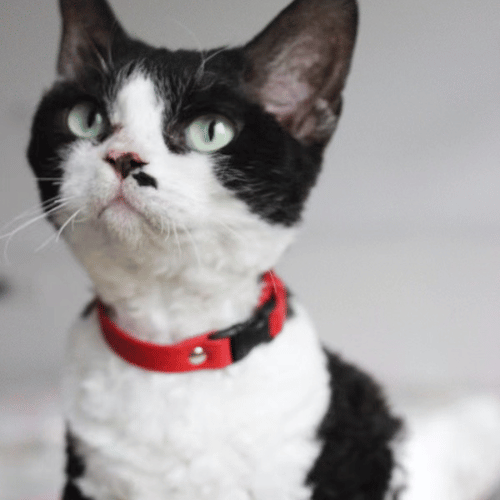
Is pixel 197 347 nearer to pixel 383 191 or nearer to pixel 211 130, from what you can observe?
pixel 211 130

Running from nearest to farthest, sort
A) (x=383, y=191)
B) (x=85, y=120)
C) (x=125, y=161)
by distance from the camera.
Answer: (x=125, y=161) → (x=85, y=120) → (x=383, y=191)

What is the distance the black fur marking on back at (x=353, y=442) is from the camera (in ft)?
2.59

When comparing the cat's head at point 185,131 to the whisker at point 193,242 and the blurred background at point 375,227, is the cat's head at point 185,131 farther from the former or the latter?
the blurred background at point 375,227

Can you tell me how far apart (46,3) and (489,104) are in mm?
736

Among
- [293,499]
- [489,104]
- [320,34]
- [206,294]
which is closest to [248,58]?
[320,34]

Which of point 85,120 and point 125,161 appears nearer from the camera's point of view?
point 125,161

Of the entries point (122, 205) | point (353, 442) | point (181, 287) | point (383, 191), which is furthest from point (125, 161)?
point (383, 191)

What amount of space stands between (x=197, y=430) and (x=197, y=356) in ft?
0.25

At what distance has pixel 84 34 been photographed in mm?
773

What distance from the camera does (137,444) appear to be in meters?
0.74

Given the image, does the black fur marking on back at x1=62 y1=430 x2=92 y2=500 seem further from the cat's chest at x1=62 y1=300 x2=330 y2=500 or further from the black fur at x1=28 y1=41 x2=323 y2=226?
the black fur at x1=28 y1=41 x2=323 y2=226

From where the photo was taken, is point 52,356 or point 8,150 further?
point 52,356

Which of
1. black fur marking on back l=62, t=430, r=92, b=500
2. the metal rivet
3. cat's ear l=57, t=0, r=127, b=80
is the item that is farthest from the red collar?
cat's ear l=57, t=0, r=127, b=80

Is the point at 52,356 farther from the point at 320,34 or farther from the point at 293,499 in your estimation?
the point at 320,34
